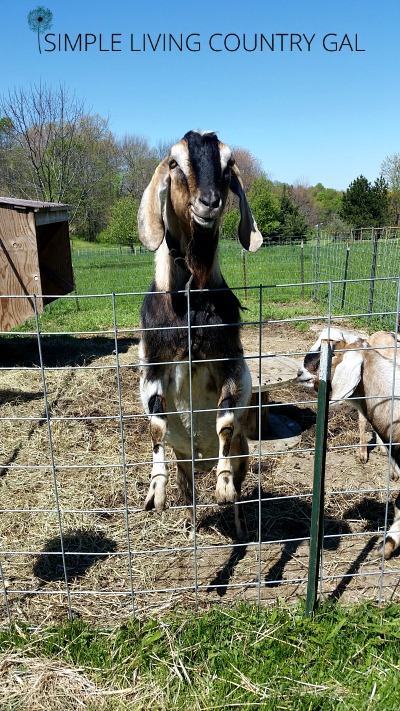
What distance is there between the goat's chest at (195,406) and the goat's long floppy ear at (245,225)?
26.0 inches

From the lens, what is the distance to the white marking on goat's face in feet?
7.59

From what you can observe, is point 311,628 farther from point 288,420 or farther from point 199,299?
point 288,420

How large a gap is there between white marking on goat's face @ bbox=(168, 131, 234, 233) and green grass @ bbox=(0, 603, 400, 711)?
1.88m

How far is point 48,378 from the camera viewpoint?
709 cm

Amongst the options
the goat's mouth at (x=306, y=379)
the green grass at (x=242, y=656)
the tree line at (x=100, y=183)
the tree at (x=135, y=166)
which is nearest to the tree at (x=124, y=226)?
the tree line at (x=100, y=183)

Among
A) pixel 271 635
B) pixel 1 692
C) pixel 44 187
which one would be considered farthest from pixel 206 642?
pixel 44 187

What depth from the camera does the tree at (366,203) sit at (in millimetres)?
31422

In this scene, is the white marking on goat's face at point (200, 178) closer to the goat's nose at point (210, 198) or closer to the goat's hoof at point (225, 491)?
the goat's nose at point (210, 198)

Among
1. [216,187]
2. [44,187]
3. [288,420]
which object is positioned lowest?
[288,420]

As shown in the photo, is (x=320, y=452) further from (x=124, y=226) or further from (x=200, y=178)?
(x=124, y=226)

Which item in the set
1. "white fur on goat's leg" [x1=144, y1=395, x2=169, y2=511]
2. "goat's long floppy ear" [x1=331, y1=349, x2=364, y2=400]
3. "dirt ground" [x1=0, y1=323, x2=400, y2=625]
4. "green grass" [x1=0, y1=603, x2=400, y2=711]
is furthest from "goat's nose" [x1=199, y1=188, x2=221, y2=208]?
"green grass" [x1=0, y1=603, x2=400, y2=711]

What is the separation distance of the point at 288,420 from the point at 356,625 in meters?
3.25

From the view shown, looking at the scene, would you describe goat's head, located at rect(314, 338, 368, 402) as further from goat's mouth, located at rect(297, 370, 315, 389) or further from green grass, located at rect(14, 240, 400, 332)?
green grass, located at rect(14, 240, 400, 332)

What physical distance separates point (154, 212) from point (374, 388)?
5.56 ft
